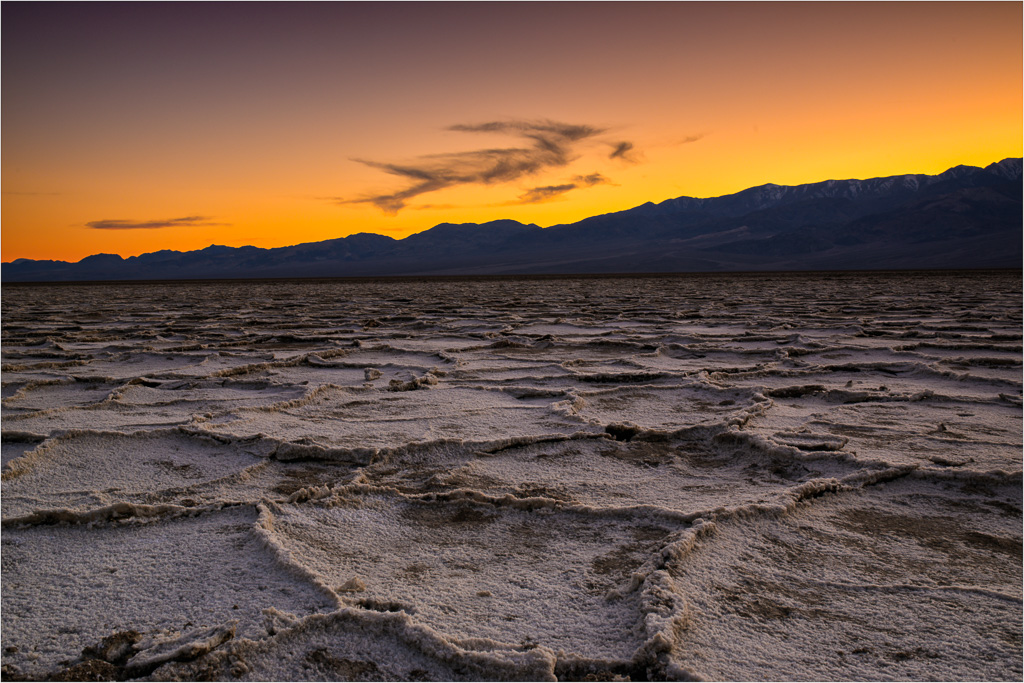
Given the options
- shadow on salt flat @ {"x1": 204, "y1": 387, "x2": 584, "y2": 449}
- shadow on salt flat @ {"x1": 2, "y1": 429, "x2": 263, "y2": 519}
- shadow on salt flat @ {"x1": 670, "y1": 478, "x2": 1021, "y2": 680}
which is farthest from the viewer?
shadow on salt flat @ {"x1": 204, "y1": 387, "x2": 584, "y2": 449}

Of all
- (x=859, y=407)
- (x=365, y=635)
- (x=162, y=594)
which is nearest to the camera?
(x=365, y=635)

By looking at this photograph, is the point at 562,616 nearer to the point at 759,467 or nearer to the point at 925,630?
the point at 925,630

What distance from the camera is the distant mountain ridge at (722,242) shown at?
235ft

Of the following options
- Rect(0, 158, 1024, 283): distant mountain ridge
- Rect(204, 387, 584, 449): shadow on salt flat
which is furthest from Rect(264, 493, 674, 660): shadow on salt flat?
Rect(0, 158, 1024, 283): distant mountain ridge

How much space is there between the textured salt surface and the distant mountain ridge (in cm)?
5129

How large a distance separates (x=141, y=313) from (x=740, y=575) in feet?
28.4

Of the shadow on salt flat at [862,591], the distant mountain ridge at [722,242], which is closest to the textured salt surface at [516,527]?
the shadow on salt flat at [862,591]

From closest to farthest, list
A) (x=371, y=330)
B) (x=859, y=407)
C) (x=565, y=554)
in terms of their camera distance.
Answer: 1. (x=565, y=554)
2. (x=859, y=407)
3. (x=371, y=330)

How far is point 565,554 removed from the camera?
1.30 m

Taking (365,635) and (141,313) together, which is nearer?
(365,635)

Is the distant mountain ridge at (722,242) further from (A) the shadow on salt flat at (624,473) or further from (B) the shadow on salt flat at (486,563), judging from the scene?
(B) the shadow on salt flat at (486,563)

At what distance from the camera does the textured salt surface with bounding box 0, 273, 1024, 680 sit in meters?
0.98

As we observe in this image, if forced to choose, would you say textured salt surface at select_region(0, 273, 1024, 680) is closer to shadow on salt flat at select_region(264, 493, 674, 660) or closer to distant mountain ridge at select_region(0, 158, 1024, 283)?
shadow on salt flat at select_region(264, 493, 674, 660)

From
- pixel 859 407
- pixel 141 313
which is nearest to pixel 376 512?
pixel 859 407
